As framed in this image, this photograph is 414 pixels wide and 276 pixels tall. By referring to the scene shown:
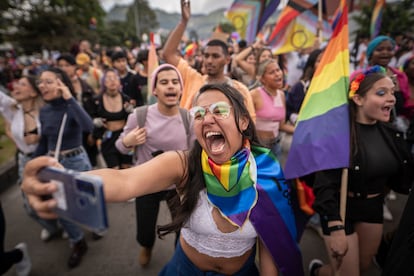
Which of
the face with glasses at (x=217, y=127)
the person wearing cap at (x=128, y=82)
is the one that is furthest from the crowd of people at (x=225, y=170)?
the person wearing cap at (x=128, y=82)

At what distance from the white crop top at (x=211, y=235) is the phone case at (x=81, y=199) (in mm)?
920

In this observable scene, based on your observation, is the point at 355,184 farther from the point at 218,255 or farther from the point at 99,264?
the point at 99,264

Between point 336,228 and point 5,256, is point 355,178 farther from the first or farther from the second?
point 5,256

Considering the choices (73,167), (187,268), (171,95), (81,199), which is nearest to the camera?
(81,199)

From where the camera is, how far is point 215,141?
1.58 metres

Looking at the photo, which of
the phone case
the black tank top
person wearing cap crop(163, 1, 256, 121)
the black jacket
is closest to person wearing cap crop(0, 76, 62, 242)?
person wearing cap crop(163, 1, 256, 121)

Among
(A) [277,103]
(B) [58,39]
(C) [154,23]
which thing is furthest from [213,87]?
(C) [154,23]

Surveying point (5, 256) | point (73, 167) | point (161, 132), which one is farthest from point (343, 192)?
point (5, 256)

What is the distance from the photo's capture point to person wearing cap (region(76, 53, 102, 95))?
6102 millimetres

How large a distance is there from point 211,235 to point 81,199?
1052 millimetres

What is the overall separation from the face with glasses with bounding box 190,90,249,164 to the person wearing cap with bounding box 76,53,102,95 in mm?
A: 4902

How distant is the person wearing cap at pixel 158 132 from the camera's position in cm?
252

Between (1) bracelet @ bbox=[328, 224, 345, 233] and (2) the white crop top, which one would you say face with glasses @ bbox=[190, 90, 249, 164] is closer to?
(2) the white crop top

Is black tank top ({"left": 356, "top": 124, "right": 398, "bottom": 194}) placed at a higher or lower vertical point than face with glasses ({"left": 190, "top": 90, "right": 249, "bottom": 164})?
lower
